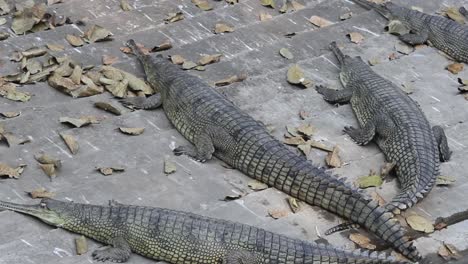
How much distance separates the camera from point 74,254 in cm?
646

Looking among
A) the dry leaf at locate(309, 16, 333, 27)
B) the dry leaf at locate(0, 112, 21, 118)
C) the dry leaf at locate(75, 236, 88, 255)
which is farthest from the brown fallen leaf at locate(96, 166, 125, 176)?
the dry leaf at locate(309, 16, 333, 27)

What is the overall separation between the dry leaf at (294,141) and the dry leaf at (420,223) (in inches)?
51.3

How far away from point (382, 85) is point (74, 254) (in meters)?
3.89

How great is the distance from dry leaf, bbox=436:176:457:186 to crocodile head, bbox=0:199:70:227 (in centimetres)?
312

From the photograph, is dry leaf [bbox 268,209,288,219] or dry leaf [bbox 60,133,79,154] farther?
dry leaf [bbox 60,133,79,154]

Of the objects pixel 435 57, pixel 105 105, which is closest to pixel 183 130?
pixel 105 105

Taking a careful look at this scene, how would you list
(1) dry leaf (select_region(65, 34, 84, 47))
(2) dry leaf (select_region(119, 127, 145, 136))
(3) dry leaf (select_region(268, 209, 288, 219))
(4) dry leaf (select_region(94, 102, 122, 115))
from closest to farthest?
1. (3) dry leaf (select_region(268, 209, 288, 219))
2. (2) dry leaf (select_region(119, 127, 145, 136))
3. (4) dry leaf (select_region(94, 102, 122, 115))
4. (1) dry leaf (select_region(65, 34, 84, 47))

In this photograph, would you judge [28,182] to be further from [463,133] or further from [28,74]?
[463,133]

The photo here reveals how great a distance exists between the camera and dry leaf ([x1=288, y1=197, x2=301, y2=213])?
7.18 m

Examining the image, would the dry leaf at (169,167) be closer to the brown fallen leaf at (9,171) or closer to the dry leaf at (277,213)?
the dry leaf at (277,213)

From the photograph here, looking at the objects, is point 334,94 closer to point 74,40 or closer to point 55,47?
point 74,40

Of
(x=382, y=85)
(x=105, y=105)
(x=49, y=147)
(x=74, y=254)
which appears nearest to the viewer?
(x=74, y=254)

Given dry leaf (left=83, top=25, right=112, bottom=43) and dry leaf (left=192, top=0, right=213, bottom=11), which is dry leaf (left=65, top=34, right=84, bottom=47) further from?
dry leaf (left=192, top=0, right=213, bottom=11)

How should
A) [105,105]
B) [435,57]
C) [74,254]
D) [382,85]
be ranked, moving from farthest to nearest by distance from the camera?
[435,57] → [382,85] → [105,105] → [74,254]
